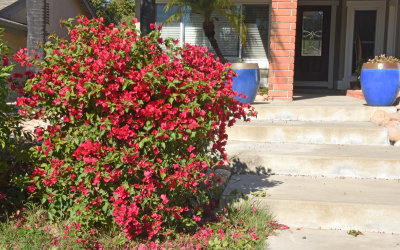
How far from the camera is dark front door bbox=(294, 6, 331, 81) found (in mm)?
13928

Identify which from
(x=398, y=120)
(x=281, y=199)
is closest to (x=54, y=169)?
(x=281, y=199)

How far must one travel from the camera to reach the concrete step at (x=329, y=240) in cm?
403

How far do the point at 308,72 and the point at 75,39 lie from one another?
432 inches

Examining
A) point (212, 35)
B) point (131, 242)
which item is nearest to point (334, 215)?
point (131, 242)

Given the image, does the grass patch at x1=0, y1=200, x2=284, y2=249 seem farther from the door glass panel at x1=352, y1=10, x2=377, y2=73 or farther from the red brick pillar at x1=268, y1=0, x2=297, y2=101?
the door glass panel at x1=352, y1=10, x2=377, y2=73

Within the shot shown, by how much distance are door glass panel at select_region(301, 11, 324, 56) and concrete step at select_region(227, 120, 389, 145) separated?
7755 mm

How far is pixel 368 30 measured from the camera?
1308cm

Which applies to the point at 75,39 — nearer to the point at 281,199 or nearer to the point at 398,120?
the point at 281,199

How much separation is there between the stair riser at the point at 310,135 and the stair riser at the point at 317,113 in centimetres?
94

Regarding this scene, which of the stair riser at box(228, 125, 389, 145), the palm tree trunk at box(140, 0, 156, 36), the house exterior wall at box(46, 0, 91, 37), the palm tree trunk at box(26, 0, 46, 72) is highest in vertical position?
the house exterior wall at box(46, 0, 91, 37)

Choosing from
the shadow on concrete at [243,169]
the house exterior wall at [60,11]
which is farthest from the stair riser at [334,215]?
the house exterior wall at [60,11]

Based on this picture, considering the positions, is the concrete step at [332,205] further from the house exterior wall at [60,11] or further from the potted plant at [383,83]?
the house exterior wall at [60,11]

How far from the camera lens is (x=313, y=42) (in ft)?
46.4

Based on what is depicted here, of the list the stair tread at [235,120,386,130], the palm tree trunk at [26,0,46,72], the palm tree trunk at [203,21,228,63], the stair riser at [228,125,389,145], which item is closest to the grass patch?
the stair riser at [228,125,389,145]
